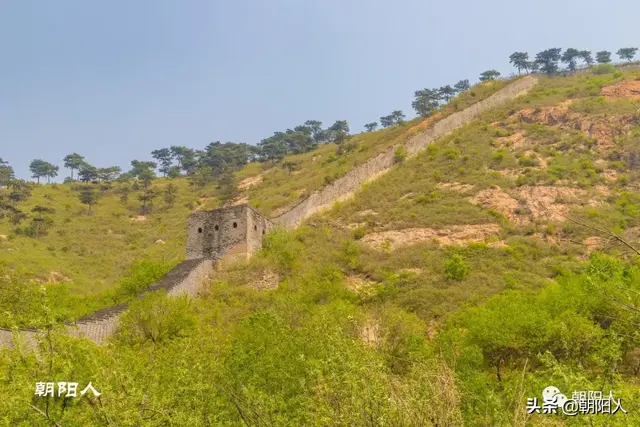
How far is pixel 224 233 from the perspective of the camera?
37844 mm

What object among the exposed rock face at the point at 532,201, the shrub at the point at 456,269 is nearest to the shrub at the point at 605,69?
the exposed rock face at the point at 532,201

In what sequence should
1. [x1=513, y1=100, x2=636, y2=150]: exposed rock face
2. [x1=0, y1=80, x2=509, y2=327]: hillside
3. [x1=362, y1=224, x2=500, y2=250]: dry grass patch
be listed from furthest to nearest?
1. [x1=513, y1=100, x2=636, y2=150]: exposed rock face
2. [x1=362, y1=224, x2=500, y2=250]: dry grass patch
3. [x1=0, y1=80, x2=509, y2=327]: hillside

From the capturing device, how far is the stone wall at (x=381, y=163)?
46.9 metres

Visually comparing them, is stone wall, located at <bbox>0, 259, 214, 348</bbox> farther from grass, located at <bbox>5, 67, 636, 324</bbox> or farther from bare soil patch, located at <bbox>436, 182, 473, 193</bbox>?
bare soil patch, located at <bbox>436, 182, 473, 193</bbox>

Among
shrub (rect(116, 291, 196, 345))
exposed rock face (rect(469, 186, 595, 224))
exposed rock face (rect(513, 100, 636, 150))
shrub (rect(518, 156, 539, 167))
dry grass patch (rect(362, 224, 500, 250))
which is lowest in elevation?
shrub (rect(116, 291, 196, 345))

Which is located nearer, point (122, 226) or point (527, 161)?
point (527, 161)

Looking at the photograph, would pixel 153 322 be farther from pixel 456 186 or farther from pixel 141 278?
pixel 456 186

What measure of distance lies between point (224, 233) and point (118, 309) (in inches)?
440

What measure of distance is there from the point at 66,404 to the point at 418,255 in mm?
29001

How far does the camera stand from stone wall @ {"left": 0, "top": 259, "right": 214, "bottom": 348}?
21.2 m

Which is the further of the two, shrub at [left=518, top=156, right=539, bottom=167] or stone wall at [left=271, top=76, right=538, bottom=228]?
shrub at [left=518, top=156, right=539, bottom=167]

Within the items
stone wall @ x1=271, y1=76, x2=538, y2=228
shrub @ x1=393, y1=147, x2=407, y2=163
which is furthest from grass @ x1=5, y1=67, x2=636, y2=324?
stone wall @ x1=271, y1=76, x2=538, y2=228

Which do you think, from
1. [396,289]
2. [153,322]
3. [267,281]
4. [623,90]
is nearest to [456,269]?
[396,289]

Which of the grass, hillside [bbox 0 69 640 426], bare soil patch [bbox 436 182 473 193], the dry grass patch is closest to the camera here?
hillside [bbox 0 69 640 426]
